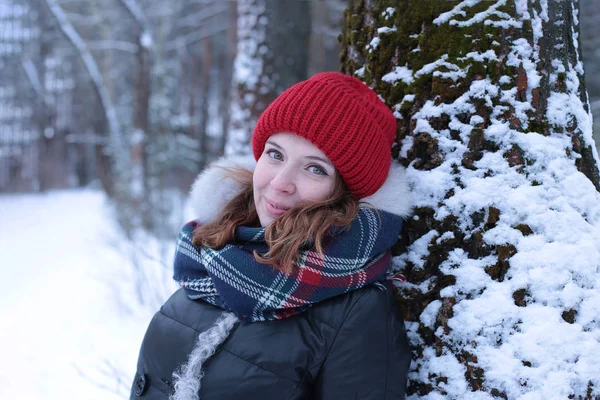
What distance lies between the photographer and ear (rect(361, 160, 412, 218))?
4.74 feet

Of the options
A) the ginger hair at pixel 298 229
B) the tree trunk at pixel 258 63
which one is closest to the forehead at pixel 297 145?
the ginger hair at pixel 298 229

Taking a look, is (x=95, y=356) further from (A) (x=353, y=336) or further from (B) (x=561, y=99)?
(B) (x=561, y=99)

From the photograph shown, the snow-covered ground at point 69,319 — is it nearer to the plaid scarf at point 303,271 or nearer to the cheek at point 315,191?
the plaid scarf at point 303,271

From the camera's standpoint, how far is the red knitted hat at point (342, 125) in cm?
140

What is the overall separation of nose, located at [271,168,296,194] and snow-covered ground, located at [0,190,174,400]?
5.10 ft

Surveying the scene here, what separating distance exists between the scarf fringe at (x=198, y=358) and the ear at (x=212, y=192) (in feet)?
1.52

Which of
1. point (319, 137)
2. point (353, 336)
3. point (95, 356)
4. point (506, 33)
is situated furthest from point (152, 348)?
point (95, 356)

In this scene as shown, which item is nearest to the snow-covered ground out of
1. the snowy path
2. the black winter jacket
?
the snowy path

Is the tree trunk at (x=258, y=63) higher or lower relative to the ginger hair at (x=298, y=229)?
higher

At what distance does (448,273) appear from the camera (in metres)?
1.41

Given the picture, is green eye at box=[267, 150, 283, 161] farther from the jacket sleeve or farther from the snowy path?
the snowy path

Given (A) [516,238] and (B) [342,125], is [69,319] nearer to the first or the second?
(B) [342,125]

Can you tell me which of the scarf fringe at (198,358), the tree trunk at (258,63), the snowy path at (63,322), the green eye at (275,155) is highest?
the tree trunk at (258,63)

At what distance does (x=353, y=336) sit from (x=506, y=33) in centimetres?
108
